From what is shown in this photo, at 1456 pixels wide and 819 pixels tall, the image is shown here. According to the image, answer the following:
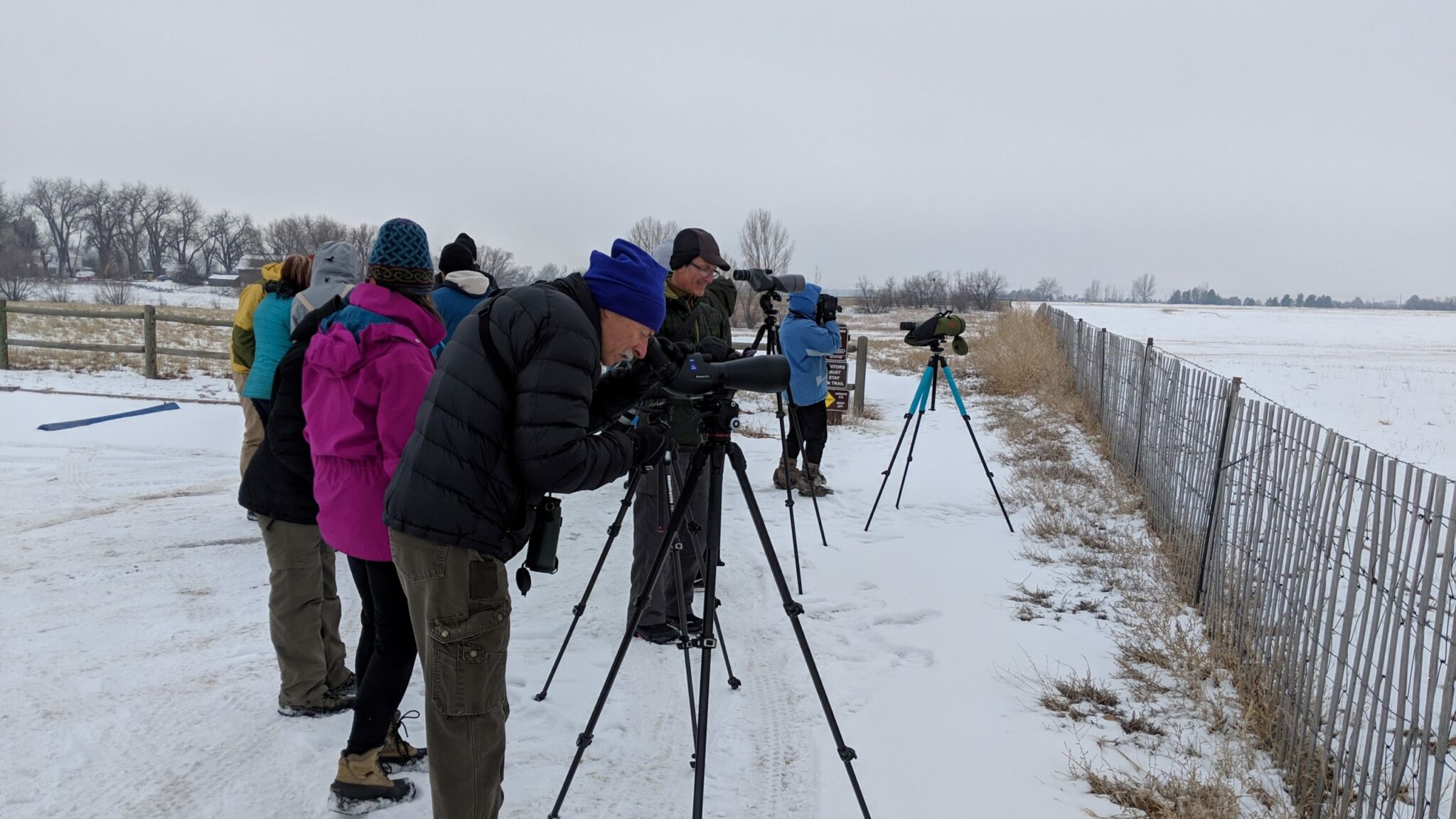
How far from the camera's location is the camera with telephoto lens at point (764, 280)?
4780 mm

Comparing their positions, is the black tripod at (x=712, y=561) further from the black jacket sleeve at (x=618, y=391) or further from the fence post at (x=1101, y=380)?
the fence post at (x=1101, y=380)

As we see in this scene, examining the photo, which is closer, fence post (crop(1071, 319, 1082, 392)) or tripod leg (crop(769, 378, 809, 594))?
tripod leg (crop(769, 378, 809, 594))

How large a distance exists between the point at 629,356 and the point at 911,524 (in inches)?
167

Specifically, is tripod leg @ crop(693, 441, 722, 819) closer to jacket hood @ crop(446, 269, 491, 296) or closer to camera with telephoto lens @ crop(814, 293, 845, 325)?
jacket hood @ crop(446, 269, 491, 296)

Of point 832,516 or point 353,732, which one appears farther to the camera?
point 832,516

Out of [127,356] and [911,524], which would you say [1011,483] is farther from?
[127,356]

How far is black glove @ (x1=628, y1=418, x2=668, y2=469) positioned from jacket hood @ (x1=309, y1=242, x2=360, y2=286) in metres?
1.88

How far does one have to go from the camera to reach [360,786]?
2.60 m

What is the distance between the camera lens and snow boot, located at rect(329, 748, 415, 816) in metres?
2.60

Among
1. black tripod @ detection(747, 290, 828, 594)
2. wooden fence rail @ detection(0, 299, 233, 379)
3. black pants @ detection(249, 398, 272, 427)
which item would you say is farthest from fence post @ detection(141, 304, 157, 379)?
black tripod @ detection(747, 290, 828, 594)

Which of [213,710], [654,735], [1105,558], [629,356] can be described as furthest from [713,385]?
[1105,558]

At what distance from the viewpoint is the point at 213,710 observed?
3199mm

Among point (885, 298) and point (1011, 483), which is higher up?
point (885, 298)

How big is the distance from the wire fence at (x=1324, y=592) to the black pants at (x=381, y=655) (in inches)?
114
